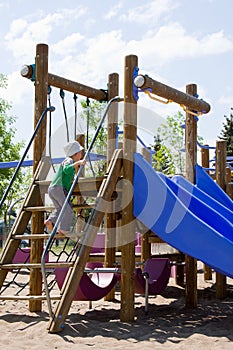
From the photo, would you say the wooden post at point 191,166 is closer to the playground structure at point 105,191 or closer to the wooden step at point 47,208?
the playground structure at point 105,191

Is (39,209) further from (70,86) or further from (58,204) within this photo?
(70,86)

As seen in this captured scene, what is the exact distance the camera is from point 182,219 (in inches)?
226

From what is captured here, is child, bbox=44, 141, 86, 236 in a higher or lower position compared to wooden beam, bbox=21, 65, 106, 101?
lower

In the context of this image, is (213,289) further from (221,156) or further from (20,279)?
(20,279)

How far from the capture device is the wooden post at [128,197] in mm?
5840

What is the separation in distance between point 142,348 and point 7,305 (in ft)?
10.8

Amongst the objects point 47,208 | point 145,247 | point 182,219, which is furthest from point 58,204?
point 145,247

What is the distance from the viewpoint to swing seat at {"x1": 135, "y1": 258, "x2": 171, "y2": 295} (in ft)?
22.1

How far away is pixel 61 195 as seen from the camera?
19.2 ft

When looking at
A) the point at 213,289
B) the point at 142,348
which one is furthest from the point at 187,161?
the point at 142,348

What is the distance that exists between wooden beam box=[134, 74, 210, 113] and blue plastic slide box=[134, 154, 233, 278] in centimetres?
85

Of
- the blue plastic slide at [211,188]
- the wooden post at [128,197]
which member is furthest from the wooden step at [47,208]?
the blue plastic slide at [211,188]

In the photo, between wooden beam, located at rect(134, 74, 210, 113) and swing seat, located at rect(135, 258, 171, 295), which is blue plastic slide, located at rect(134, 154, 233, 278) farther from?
swing seat, located at rect(135, 258, 171, 295)

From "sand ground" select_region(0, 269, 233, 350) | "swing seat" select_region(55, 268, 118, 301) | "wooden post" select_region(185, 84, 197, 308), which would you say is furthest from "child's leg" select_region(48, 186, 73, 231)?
"wooden post" select_region(185, 84, 197, 308)
